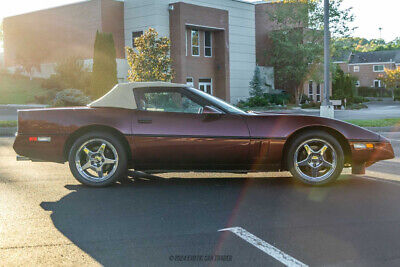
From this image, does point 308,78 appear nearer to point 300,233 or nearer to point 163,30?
point 163,30

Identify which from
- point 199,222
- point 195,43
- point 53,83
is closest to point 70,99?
point 53,83

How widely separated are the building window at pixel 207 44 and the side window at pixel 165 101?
33.4 metres

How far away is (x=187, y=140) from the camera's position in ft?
20.9

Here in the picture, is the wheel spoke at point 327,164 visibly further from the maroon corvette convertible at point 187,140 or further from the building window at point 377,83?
the building window at point 377,83

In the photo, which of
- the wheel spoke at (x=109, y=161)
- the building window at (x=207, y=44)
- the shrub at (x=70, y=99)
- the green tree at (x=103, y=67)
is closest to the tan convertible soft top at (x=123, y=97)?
the wheel spoke at (x=109, y=161)

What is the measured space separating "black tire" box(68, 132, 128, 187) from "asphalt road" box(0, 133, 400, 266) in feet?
0.48

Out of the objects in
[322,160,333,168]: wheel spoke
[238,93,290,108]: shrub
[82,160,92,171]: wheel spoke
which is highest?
[238,93,290,108]: shrub

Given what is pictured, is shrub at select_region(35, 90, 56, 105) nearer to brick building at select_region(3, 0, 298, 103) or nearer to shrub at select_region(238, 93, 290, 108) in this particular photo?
brick building at select_region(3, 0, 298, 103)

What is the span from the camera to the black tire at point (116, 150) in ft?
21.2

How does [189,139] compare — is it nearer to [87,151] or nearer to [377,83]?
[87,151]

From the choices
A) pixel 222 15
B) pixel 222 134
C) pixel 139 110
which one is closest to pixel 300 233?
pixel 222 134

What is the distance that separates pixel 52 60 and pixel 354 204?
4001 cm

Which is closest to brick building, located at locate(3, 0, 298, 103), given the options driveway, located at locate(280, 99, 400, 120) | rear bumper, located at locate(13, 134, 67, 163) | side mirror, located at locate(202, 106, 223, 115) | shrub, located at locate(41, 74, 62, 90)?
shrub, located at locate(41, 74, 62, 90)

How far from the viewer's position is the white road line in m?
3.60
